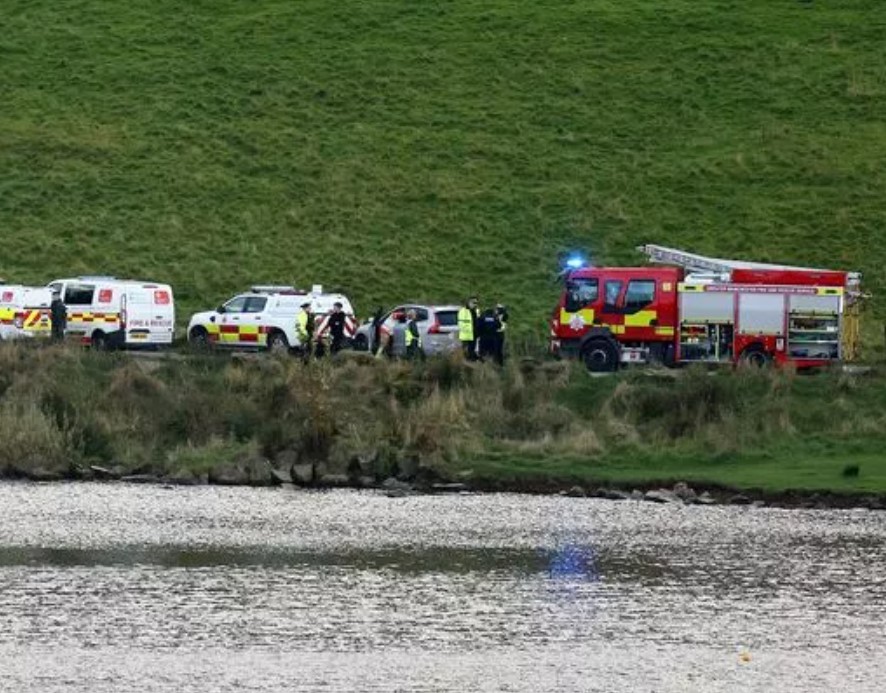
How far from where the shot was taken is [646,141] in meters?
71.5

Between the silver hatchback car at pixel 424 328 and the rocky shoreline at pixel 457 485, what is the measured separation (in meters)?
14.7

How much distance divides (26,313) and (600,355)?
1372cm

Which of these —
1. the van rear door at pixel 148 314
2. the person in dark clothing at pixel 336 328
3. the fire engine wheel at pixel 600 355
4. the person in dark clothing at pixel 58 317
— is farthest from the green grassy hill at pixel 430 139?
the fire engine wheel at pixel 600 355

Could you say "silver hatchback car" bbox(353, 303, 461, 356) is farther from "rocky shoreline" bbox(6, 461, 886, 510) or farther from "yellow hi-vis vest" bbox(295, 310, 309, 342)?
"rocky shoreline" bbox(6, 461, 886, 510)

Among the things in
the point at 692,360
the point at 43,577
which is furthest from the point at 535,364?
the point at 43,577

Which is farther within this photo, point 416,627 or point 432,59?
point 432,59

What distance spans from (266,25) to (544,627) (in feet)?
204

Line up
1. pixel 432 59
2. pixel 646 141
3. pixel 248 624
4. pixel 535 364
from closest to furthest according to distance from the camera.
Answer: pixel 248 624 < pixel 535 364 < pixel 646 141 < pixel 432 59

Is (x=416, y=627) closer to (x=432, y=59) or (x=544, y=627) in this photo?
(x=544, y=627)

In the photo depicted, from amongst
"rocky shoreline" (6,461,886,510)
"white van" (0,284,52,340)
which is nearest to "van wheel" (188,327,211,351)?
"white van" (0,284,52,340)

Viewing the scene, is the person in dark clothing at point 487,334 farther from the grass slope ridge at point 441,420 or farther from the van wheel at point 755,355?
the van wheel at point 755,355

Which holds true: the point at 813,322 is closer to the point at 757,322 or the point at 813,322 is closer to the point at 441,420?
the point at 757,322

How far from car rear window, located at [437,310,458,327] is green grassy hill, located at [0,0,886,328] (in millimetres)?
8881

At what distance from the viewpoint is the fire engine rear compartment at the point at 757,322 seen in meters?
46.1
